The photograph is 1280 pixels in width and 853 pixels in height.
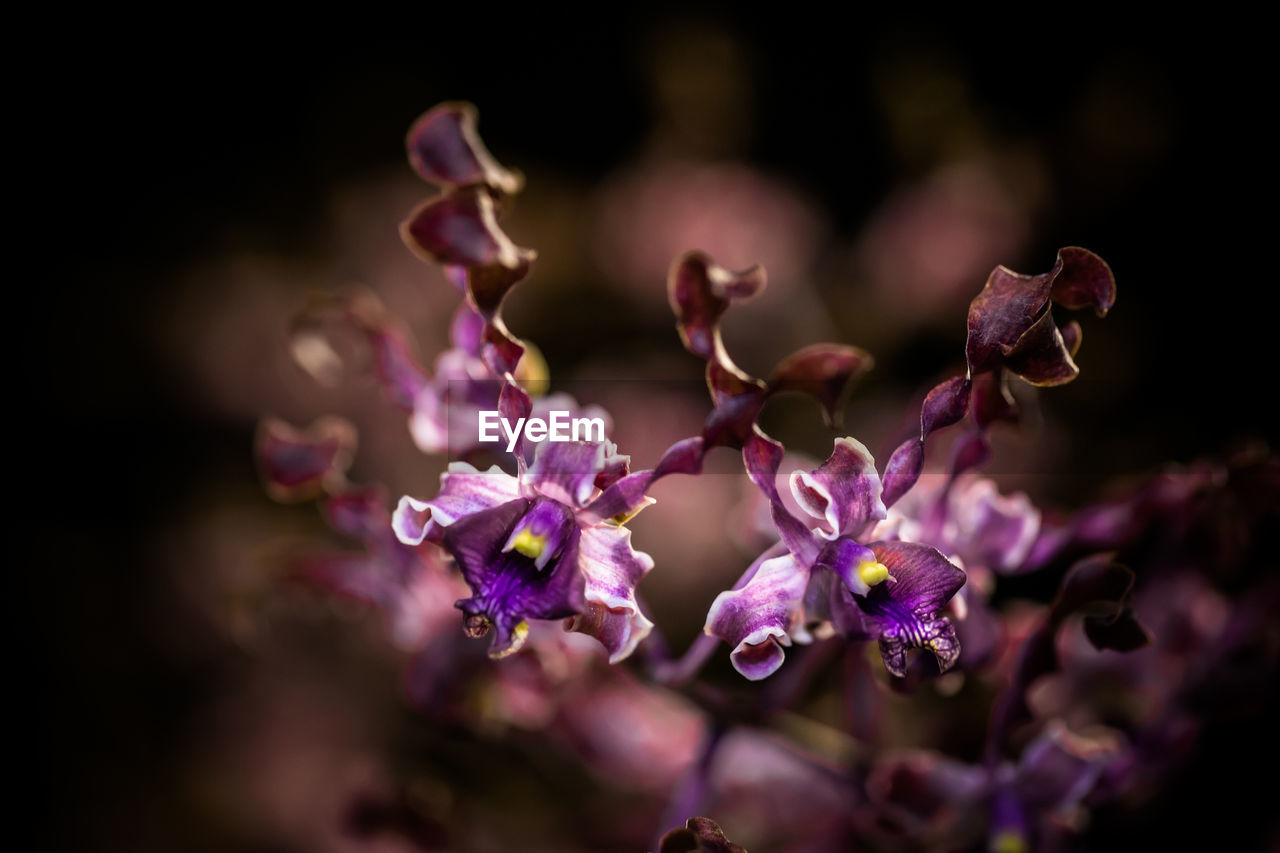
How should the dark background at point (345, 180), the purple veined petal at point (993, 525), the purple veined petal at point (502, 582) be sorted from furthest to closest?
the dark background at point (345, 180) → the purple veined petal at point (993, 525) → the purple veined petal at point (502, 582)

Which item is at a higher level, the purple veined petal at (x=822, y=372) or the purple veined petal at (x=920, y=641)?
the purple veined petal at (x=822, y=372)

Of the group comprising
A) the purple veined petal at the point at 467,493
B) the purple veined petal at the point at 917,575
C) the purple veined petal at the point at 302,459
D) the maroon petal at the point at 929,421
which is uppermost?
the maroon petal at the point at 929,421

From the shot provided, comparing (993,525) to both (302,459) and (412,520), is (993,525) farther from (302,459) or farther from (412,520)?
(302,459)

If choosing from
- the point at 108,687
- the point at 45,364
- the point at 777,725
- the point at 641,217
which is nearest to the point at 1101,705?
the point at 777,725

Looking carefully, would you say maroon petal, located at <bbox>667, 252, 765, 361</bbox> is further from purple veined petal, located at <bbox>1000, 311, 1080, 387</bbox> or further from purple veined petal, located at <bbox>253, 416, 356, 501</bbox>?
purple veined petal, located at <bbox>253, 416, 356, 501</bbox>

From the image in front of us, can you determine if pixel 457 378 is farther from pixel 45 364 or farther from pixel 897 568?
pixel 45 364

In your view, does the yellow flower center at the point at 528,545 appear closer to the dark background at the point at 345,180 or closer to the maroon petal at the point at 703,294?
the maroon petal at the point at 703,294

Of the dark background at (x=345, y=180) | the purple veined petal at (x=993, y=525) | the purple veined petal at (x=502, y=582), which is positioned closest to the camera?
the purple veined petal at (x=502, y=582)

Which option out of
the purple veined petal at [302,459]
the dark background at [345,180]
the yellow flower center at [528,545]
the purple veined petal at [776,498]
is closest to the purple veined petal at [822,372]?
the purple veined petal at [776,498]
